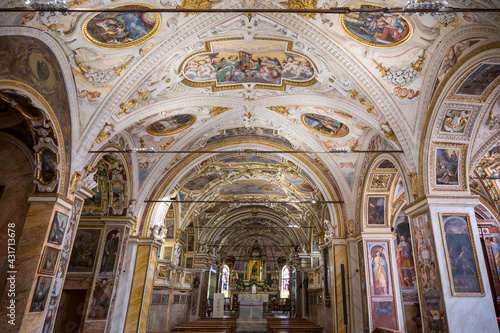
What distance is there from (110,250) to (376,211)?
11231mm

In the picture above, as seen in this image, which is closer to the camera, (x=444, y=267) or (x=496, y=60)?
(x=496, y=60)

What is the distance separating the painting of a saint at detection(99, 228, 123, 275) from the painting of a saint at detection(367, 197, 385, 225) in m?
10.6

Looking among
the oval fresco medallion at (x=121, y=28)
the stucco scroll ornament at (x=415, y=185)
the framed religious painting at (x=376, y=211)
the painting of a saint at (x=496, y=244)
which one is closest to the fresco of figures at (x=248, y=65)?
the oval fresco medallion at (x=121, y=28)

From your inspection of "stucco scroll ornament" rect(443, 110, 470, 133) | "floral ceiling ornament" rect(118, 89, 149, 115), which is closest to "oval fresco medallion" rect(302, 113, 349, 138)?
"stucco scroll ornament" rect(443, 110, 470, 133)

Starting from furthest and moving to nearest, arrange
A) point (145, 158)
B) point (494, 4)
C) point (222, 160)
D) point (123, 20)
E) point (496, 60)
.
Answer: point (222, 160) < point (145, 158) < point (123, 20) < point (496, 60) < point (494, 4)

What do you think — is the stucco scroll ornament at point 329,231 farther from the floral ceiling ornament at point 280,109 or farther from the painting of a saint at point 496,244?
the painting of a saint at point 496,244

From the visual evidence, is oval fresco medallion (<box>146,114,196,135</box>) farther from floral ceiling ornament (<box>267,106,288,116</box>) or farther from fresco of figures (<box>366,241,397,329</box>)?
fresco of figures (<box>366,241,397,329</box>)

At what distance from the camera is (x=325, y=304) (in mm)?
19234

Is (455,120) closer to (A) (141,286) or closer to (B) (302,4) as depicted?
(B) (302,4)

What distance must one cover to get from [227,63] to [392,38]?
193 inches

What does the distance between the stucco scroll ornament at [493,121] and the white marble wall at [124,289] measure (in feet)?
46.3

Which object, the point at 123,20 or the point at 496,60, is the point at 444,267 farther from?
the point at 123,20

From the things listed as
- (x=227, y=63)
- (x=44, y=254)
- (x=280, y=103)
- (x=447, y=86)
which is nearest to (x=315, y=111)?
(x=280, y=103)

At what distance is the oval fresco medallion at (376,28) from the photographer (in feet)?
26.3
